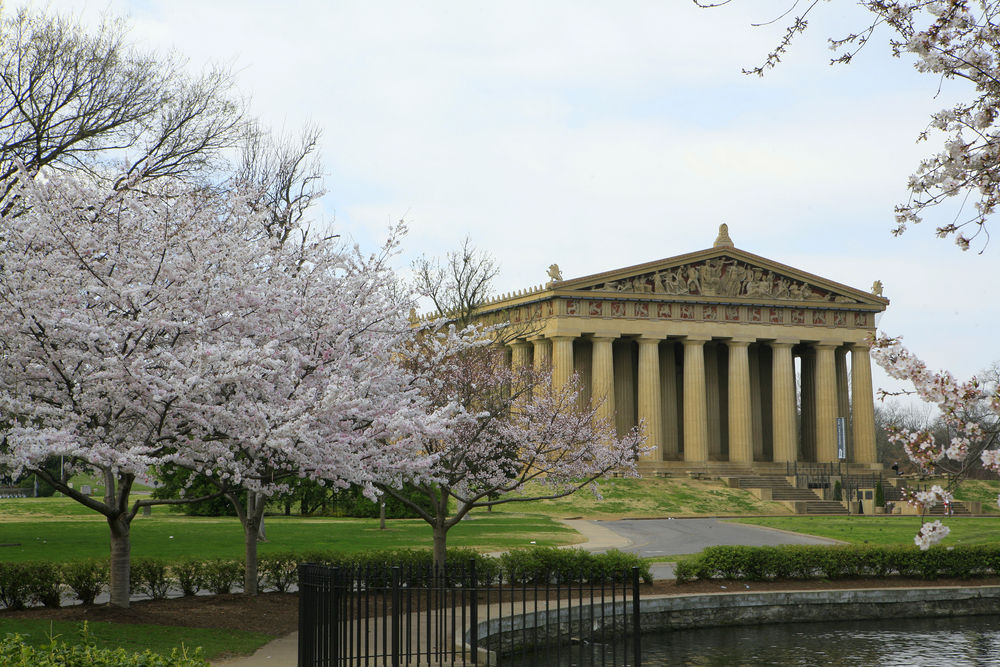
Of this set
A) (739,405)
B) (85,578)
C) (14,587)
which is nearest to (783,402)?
(739,405)

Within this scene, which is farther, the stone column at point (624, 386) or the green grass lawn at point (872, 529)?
the stone column at point (624, 386)

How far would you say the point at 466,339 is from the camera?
20984 millimetres

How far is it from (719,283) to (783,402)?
31.8 ft

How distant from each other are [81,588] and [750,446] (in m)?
53.4

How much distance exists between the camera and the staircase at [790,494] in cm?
5303

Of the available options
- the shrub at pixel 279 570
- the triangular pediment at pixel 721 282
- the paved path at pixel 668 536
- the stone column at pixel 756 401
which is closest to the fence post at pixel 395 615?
the shrub at pixel 279 570

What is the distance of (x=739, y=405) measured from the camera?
2539 inches

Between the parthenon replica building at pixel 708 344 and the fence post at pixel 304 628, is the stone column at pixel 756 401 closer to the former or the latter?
the parthenon replica building at pixel 708 344

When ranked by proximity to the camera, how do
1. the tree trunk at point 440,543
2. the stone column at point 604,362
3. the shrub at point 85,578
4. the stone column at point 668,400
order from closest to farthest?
the shrub at point 85,578, the tree trunk at point 440,543, the stone column at point 604,362, the stone column at point 668,400

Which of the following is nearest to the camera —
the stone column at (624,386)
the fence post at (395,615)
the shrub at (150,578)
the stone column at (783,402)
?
the fence post at (395,615)

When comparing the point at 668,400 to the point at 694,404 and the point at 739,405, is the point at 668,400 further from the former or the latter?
the point at 739,405

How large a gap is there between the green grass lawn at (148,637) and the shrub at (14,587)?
1961 millimetres

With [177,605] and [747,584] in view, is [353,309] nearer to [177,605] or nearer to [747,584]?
[177,605]

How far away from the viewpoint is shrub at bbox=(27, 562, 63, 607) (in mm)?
16047
